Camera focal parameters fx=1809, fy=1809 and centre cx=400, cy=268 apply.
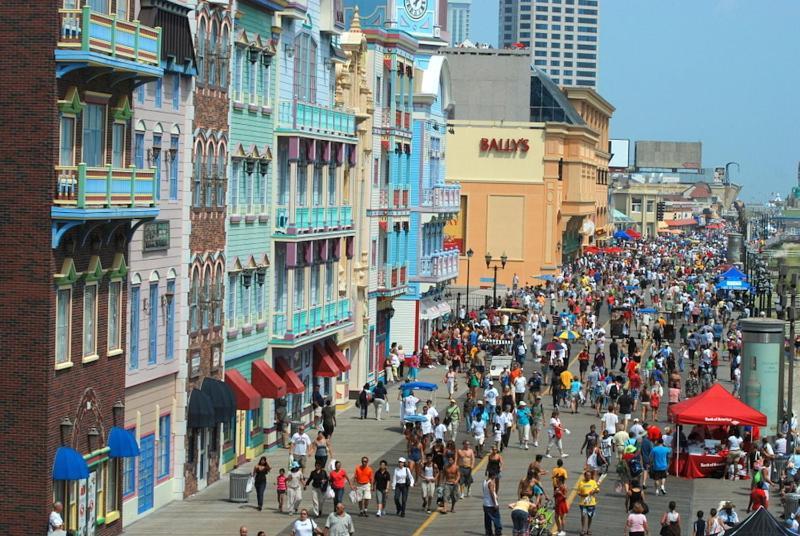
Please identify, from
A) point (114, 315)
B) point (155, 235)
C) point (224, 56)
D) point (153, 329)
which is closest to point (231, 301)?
point (224, 56)

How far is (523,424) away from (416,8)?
31910mm

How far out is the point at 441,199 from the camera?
79812 millimetres

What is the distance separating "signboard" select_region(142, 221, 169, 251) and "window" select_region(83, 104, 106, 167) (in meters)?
3.60

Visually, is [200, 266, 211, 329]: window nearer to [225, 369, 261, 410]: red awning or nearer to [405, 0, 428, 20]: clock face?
[225, 369, 261, 410]: red awning

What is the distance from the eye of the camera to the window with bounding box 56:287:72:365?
108ft

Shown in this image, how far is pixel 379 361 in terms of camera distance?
6731 centimetres

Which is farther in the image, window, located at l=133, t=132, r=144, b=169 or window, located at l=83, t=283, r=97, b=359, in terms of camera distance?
window, located at l=133, t=132, r=144, b=169

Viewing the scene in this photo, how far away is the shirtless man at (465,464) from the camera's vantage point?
41.6m

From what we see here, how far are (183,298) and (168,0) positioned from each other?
23.0 ft

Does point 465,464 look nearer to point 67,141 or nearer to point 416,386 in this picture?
point 416,386

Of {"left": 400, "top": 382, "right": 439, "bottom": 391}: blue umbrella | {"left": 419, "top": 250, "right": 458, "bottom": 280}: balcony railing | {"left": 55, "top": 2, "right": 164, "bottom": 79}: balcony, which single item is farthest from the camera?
{"left": 419, "top": 250, "right": 458, "bottom": 280}: balcony railing

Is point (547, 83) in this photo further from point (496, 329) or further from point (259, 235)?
point (259, 235)

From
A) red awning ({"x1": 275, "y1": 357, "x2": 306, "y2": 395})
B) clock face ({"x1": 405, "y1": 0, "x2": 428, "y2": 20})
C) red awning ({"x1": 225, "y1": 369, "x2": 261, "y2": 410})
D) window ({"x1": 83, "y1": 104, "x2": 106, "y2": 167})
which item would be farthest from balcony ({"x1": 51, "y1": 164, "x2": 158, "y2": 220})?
clock face ({"x1": 405, "y1": 0, "x2": 428, "y2": 20})

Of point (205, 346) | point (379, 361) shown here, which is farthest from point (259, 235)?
point (379, 361)
